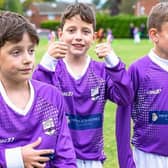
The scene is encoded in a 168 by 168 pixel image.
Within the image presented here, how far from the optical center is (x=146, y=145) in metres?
4.70

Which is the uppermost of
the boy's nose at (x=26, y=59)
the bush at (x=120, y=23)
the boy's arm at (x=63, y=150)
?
the boy's nose at (x=26, y=59)

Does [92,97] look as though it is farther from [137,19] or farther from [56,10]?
[56,10]

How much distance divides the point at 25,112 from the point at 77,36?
123 cm

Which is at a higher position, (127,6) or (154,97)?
(154,97)

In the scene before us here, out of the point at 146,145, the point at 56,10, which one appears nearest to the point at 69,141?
the point at 146,145

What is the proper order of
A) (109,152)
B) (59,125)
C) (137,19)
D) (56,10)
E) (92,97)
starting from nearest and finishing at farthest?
(59,125) → (92,97) → (109,152) → (137,19) → (56,10)

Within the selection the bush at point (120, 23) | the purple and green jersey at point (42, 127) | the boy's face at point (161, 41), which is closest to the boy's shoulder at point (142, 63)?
the boy's face at point (161, 41)

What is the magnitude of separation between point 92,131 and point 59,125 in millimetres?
1052

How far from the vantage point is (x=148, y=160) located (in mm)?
4711

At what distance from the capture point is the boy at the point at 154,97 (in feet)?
15.1

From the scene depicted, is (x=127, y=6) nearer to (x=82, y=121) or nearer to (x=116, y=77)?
(x=82, y=121)

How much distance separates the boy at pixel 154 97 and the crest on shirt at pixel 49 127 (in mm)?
1332

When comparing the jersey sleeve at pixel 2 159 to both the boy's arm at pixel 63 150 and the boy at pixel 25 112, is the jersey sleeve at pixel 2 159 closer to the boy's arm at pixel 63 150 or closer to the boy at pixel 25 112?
the boy at pixel 25 112

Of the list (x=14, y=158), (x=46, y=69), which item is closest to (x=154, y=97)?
(x=46, y=69)
